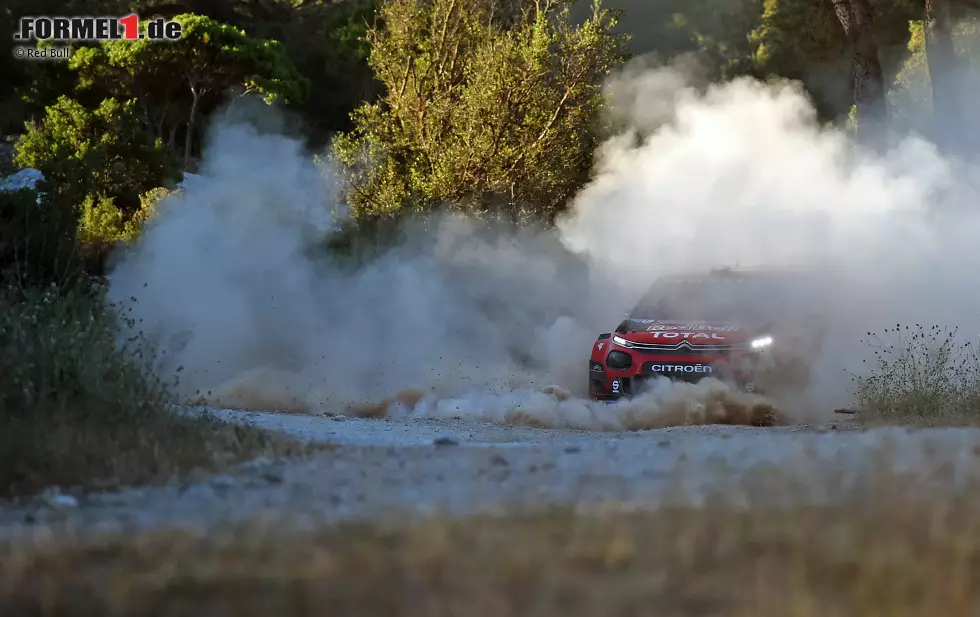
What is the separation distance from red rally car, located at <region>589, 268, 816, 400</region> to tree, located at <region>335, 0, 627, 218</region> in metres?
5.41

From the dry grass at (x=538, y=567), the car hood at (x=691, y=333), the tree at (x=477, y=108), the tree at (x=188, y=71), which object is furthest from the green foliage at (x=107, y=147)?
the dry grass at (x=538, y=567)

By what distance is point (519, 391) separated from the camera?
38.3 ft

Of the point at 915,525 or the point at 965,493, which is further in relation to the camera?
the point at 965,493

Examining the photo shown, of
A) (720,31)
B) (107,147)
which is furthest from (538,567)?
(720,31)

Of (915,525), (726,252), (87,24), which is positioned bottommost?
(915,525)

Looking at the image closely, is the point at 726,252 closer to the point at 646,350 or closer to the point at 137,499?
the point at 646,350

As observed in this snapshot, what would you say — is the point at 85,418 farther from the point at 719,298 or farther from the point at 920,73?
the point at 920,73

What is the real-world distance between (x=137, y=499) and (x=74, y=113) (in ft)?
61.3

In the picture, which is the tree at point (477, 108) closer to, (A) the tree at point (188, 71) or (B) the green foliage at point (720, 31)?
(A) the tree at point (188, 71)

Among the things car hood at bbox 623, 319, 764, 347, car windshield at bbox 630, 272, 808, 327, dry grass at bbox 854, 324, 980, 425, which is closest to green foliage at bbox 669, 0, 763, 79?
car windshield at bbox 630, 272, 808, 327

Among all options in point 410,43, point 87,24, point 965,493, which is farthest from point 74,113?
point 965,493

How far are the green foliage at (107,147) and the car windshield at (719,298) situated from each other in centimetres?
1200

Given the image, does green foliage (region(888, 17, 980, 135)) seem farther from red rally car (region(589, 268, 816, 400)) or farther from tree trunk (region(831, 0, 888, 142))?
red rally car (region(589, 268, 816, 400))

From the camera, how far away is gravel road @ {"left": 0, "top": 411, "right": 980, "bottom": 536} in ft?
15.4
